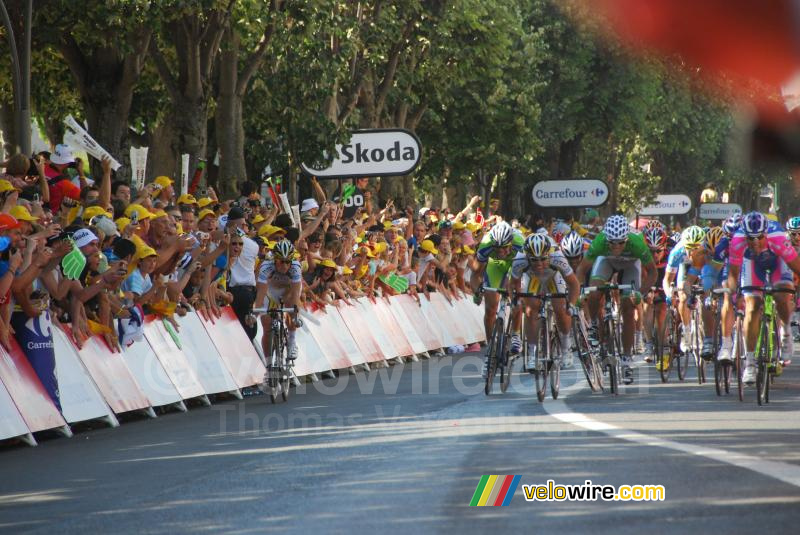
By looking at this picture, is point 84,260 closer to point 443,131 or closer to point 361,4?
point 361,4

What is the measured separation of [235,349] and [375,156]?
24.7 ft

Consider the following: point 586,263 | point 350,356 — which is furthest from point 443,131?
point 586,263

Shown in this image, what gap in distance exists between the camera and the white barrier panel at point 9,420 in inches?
465

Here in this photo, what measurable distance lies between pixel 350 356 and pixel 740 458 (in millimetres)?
11558

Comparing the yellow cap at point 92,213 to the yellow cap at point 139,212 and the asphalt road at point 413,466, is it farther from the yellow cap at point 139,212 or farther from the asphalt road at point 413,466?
the asphalt road at point 413,466

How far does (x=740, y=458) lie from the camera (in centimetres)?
932

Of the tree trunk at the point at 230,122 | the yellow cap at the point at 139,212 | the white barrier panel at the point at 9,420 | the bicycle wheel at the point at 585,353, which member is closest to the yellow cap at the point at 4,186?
the yellow cap at the point at 139,212

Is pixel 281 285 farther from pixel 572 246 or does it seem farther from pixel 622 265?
pixel 622 265

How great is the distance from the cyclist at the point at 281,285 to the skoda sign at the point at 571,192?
2324 centimetres

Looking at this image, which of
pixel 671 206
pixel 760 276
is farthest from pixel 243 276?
pixel 671 206

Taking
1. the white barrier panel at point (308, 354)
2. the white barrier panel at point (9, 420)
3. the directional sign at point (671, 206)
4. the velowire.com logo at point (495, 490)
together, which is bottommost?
the velowire.com logo at point (495, 490)

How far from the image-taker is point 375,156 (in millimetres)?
23938

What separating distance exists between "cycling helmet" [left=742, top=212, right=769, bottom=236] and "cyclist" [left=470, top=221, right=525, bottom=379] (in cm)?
252

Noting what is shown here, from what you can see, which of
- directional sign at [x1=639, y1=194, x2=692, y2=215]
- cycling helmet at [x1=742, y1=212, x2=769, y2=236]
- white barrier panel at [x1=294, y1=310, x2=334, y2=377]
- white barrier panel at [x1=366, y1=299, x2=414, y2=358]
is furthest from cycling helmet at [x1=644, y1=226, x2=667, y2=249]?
directional sign at [x1=639, y1=194, x2=692, y2=215]
